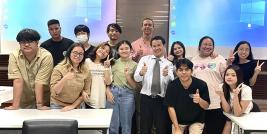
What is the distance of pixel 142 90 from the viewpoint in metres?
3.80

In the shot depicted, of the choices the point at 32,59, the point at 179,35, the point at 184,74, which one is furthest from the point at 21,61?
the point at 179,35

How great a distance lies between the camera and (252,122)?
297 centimetres

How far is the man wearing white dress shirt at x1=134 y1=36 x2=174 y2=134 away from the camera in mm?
3705

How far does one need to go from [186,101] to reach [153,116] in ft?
1.65

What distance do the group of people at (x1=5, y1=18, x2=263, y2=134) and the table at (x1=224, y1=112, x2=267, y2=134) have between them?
0.26 ft

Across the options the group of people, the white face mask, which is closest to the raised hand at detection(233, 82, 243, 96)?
the group of people

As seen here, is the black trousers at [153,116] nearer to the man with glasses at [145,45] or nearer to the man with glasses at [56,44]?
the man with glasses at [145,45]

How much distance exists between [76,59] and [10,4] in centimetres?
232

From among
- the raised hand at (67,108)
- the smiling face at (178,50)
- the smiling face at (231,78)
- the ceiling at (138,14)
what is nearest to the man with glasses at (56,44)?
the raised hand at (67,108)

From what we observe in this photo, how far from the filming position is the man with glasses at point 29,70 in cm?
312

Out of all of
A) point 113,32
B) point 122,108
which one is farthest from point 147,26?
point 122,108

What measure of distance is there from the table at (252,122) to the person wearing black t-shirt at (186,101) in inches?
11.8

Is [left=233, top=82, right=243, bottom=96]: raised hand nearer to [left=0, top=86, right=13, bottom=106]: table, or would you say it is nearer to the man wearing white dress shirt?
the man wearing white dress shirt

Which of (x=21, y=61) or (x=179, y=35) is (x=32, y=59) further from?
(x=179, y=35)
